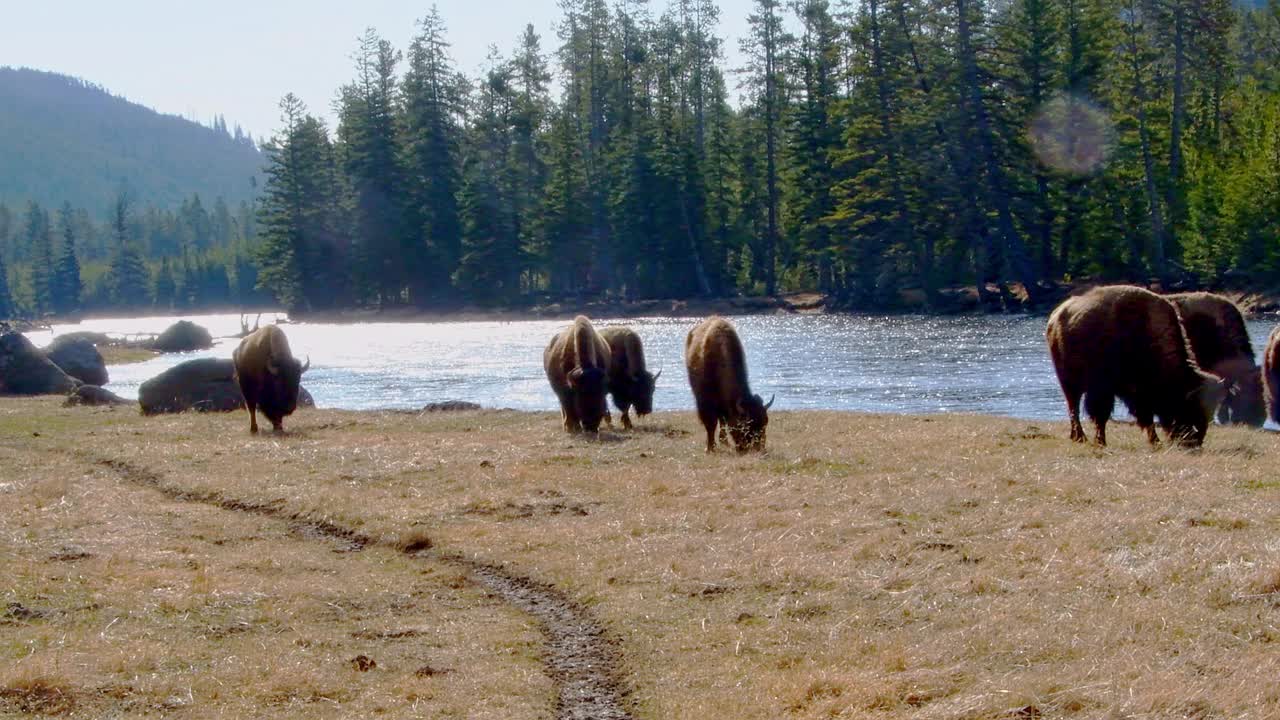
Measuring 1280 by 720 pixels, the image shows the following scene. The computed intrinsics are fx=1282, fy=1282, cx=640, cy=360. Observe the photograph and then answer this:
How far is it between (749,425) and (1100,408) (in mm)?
4418

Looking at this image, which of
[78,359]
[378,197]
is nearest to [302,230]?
[378,197]

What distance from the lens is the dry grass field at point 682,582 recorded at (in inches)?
277

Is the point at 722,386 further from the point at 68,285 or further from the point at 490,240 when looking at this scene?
the point at 68,285

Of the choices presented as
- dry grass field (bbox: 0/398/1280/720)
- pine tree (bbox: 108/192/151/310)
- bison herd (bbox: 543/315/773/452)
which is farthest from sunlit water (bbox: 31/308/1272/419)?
pine tree (bbox: 108/192/151/310)

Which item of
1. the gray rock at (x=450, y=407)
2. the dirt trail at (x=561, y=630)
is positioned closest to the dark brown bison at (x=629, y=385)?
the gray rock at (x=450, y=407)

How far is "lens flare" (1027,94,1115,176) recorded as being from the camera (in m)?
62.7

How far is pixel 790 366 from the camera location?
130 feet

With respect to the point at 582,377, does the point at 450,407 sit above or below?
below

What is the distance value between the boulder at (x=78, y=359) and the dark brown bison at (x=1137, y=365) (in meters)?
31.5

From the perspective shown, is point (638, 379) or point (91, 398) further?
point (91, 398)

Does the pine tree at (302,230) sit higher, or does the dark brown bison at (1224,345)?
the pine tree at (302,230)

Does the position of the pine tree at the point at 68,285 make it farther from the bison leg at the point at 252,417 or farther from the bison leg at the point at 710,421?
the bison leg at the point at 710,421

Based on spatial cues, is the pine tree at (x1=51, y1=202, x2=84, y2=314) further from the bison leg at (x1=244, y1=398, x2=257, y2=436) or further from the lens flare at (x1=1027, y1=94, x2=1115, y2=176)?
the bison leg at (x1=244, y1=398, x2=257, y2=436)

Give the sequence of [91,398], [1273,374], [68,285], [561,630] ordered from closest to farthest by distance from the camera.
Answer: [561,630] → [1273,374] → [91,398] → [68,285]
